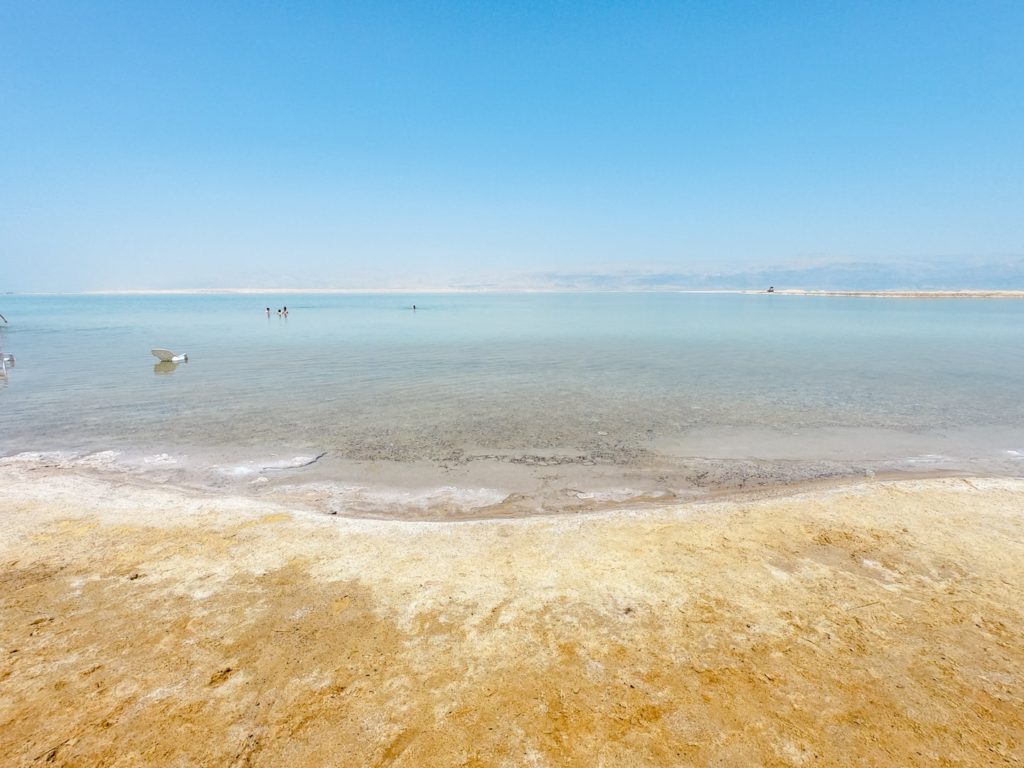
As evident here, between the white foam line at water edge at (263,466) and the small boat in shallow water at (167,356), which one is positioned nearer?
the white foam line at water edge at (263,466)

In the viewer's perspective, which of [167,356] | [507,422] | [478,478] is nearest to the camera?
[478,478]

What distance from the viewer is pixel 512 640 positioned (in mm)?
4348

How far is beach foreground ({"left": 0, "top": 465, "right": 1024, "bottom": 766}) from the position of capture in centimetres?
335

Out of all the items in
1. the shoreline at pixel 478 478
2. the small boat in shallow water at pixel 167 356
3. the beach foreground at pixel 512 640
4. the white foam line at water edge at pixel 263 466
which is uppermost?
the small boat in shallow water at pixel 167 356

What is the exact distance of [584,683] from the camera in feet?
12.6

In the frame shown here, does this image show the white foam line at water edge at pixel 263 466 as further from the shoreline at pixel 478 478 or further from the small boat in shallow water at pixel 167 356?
the small boat in shallow water at pixel 167 356

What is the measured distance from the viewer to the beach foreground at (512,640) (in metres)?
3.35

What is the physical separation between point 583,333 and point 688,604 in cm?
3448

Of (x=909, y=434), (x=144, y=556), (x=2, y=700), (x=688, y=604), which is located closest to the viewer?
(x=2, y=700)

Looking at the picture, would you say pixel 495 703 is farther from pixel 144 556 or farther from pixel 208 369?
pixel 208 369

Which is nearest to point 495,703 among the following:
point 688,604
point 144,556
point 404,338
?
point 688,604

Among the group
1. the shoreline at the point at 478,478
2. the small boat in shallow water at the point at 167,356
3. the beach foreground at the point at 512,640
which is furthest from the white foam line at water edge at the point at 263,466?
the small boat in shallow water at the point at 167,356

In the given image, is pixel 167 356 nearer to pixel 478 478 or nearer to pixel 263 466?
pixel 263 466

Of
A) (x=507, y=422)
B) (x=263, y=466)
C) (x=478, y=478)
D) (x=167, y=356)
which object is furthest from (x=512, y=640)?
(x=167, y=356)
